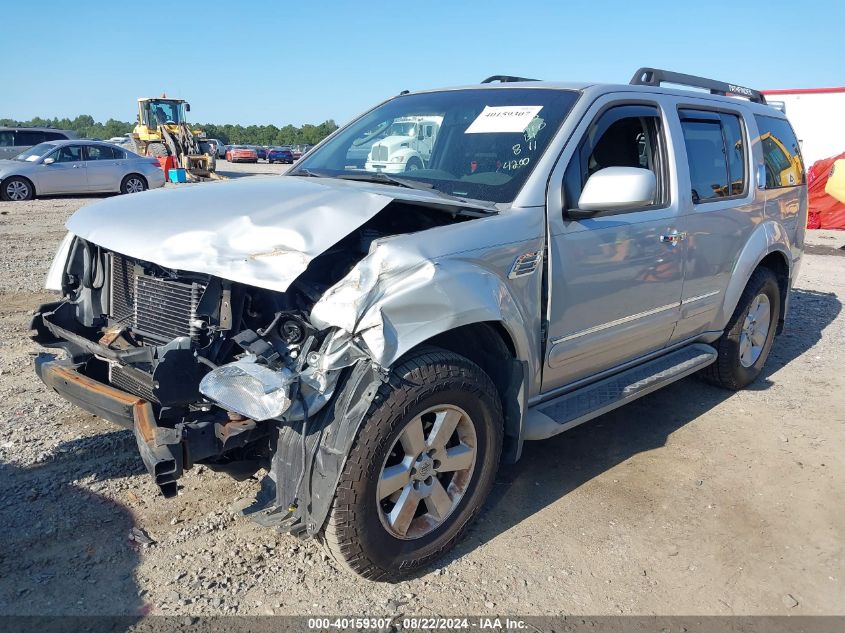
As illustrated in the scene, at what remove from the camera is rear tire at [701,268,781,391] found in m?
5.05

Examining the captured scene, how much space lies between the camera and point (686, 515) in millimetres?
3566

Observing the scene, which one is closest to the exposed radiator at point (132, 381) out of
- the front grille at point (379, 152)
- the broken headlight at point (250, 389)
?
the broken headlight at point (250, 389)

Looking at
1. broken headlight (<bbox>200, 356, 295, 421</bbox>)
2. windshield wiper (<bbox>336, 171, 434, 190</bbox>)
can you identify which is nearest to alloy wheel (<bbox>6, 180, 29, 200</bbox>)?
windshield wiper (<bbox>336, 171, 434, 190</bbox>)

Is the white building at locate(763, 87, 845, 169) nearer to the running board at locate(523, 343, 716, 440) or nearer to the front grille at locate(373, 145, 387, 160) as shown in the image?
the running board at locate(523, 343, 716, 440)

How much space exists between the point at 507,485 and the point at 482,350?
38.4 inches

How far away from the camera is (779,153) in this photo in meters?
5.38

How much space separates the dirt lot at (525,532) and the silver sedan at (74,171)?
44.4 ft

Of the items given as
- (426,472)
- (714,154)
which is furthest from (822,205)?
(426,472)

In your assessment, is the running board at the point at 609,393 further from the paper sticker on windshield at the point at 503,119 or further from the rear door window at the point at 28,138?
the rear door window at the point at 28,138

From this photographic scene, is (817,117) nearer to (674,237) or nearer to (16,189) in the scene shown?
(674,237)

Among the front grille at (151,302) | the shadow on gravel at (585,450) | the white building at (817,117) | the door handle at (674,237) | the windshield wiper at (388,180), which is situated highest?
the white building at (817,117)

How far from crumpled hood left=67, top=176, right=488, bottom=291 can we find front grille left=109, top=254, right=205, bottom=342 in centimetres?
19

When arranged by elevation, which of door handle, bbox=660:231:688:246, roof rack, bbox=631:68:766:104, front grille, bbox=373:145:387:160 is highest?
roof rack, bbox=631:68:766:104

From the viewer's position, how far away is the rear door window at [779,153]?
5.14 m
